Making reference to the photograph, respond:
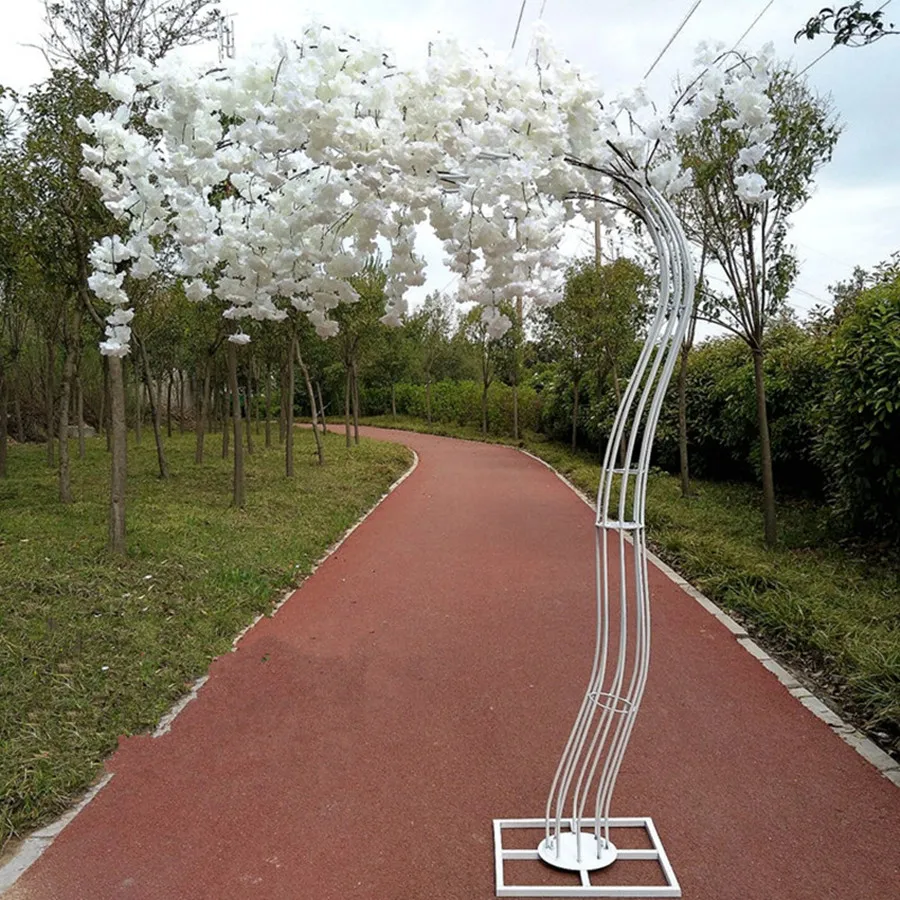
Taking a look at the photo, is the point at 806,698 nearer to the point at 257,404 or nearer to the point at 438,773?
the point at 438,773

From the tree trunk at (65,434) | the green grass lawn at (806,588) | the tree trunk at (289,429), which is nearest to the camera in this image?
the green grass lawn at (806,588)

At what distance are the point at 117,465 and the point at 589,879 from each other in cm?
570

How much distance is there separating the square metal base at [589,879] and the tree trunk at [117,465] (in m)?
4.96

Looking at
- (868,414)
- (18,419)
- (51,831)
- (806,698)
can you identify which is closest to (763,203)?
(868,414)

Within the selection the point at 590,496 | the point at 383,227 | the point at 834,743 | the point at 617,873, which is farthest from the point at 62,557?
the point at 590,496

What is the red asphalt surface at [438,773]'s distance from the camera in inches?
117

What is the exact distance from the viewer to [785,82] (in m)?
7.50

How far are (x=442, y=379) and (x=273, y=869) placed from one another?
32354 mm

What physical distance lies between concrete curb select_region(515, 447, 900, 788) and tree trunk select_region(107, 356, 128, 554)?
5.08m

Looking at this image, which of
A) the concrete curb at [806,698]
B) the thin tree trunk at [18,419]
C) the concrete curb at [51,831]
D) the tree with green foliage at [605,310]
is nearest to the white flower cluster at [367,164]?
the concrete curb at [51,831]

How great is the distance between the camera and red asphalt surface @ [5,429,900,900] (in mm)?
2977

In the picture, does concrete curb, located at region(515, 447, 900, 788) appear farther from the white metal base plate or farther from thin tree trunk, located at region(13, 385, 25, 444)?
thin tree trunk, located at region(13, 385, 25, 444)

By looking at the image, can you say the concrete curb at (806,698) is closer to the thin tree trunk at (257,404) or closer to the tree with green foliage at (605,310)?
the tree with green foliage at (605,310)

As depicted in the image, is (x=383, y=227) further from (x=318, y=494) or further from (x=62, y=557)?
(x=318, y=494)
